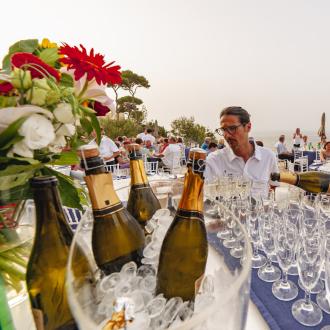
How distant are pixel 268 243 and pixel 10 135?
821 millimetres

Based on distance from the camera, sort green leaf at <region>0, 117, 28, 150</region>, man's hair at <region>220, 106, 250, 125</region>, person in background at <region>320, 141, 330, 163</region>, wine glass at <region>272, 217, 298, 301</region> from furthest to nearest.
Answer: person in background at <region>320, 141, 330, 163</region> < man's hair at <region>220, 106, 250, 125</region> < wine glass at <region>272, 217, 298, 301</region> < green leaf at <region>0, 117, 28, 150</region>

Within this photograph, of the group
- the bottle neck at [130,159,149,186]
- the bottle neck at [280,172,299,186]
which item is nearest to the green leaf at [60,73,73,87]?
the bottle neck at [130,159,149,186]

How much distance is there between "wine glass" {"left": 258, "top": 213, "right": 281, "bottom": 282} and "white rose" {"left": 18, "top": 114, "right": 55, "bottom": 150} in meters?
0.72

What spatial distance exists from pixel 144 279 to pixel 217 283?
4.9 inches

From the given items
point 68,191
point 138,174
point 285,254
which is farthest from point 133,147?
point 285,254

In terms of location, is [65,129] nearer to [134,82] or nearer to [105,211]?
[105,211]

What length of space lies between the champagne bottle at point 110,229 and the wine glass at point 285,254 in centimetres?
43

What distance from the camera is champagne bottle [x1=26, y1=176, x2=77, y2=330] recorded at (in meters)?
0.47

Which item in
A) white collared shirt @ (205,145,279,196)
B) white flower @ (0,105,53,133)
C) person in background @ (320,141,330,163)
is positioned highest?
white flower @ (0,105,53,133)

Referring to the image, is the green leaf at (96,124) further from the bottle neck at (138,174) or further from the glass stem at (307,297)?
the glass stem at (307,297)

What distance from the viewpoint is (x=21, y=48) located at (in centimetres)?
A: 54

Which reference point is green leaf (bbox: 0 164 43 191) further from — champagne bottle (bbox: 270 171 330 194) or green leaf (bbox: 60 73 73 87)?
champagne bottle (bbox: 270 171 330 194)

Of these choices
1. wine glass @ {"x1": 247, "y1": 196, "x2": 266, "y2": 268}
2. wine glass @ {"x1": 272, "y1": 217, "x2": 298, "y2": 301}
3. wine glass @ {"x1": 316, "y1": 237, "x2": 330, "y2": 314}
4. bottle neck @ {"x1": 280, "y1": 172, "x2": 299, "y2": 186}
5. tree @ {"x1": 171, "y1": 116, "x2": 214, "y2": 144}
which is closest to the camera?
wine glass @ {"x1": 316, "y1": 237, "x2": 330, "y2": 314}

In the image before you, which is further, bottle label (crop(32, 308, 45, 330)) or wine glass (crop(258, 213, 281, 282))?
wine glass (crop(258, 213, 281, 282))
